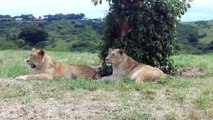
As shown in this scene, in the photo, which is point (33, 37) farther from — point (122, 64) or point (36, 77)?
point (36, 77)

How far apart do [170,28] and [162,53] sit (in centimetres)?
53

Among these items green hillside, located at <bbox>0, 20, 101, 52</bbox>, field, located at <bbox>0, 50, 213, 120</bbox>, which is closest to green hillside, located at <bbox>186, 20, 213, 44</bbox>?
green hillside, located at <bbox>0, 20, 101, 52</bbox>

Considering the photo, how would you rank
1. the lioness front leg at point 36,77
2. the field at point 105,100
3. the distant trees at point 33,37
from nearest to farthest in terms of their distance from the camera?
the field at point 105,100 < the lioness front leg at point 36,77 < the distant trees at point 33,37

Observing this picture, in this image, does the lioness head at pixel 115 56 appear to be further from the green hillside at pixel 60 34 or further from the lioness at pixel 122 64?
the green hillside at pixel 60 34

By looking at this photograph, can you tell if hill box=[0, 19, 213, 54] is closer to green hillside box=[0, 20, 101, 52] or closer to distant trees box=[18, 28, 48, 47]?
green hillside box=[0, 20, 101, 52]

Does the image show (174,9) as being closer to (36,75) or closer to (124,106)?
(36,75)

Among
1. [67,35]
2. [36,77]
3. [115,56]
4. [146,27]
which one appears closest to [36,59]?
[36,77]

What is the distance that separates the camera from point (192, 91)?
8.98 meters

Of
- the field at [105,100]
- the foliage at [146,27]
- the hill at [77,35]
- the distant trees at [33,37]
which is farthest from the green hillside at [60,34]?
the field at [105,100]

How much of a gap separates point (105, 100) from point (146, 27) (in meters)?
3.51

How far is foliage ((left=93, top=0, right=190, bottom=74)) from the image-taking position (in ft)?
37.1

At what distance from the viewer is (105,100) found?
8117mm

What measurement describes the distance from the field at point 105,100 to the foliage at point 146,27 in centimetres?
154

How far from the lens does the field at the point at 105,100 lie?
7.46 meters
